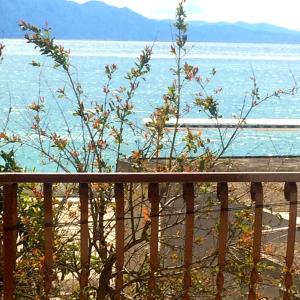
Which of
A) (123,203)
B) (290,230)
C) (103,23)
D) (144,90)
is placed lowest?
(144,90)

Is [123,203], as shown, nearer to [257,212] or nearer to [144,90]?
[257,212]

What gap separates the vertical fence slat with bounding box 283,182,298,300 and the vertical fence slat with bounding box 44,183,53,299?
89 cm

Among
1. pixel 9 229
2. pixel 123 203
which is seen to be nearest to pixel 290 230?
pixel 123 203

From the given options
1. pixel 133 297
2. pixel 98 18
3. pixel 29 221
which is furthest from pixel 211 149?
pixel 98 18

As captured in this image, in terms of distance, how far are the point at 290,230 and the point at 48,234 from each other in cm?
93

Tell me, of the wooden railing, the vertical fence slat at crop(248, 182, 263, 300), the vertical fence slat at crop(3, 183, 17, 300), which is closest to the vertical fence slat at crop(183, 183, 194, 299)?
the wooden railing

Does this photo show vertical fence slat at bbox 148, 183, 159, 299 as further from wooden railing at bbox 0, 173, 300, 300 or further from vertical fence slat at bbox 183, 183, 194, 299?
vertical fence slat at bbox 183, 183, 194, 299

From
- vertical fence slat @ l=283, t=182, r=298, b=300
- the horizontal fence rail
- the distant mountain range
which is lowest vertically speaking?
vertical fence slat @ l=283, t=182, r=298, b=300

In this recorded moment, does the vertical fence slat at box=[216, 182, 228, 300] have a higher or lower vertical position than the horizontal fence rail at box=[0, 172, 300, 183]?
lower

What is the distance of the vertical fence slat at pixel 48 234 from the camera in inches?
87.0

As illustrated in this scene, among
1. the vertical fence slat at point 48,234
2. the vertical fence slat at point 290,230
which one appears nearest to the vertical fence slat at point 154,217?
the vertical fence slat at point 48,234

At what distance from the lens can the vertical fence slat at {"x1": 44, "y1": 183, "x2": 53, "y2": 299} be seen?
2.21 metres

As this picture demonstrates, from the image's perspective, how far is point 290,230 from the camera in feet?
7.77

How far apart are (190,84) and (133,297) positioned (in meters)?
1.64
